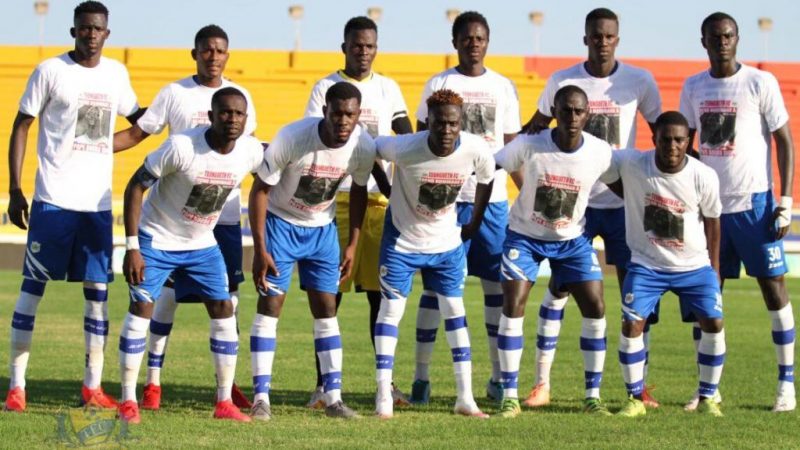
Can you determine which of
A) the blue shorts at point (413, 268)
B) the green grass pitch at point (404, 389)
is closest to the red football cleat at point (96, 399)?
the green grass pitch at point (404, 389)

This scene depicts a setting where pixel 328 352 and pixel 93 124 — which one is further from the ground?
pixel 93 124

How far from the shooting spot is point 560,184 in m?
8.47

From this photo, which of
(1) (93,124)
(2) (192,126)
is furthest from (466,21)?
(1) (93,124)

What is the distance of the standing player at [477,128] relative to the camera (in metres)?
9.15

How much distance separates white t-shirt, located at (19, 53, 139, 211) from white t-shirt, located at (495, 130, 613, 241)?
2.47m

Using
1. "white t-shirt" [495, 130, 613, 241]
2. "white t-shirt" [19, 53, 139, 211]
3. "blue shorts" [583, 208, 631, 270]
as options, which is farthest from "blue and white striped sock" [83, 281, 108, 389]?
"blue shorts" [583, 208, 631, 270]

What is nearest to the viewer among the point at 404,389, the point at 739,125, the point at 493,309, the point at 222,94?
the point at 222,94

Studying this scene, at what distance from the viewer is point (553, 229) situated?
28.1 feet

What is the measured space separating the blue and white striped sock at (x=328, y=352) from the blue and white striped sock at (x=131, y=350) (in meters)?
1.08

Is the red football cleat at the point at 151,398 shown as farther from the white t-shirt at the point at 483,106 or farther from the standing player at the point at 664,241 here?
the standing player at the point at 664,241

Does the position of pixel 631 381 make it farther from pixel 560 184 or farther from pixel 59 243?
pixel 59 243

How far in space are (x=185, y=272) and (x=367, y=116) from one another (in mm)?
1768

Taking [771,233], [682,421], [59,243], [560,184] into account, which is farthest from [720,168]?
[59,243]

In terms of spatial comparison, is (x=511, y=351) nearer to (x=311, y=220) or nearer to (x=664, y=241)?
(x=664, y=241)
